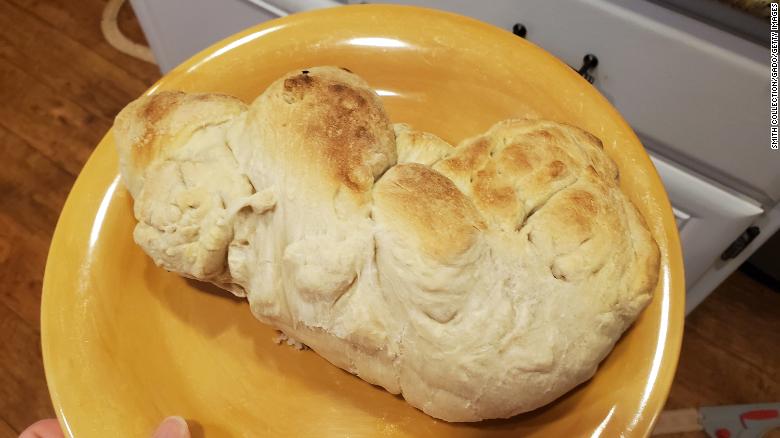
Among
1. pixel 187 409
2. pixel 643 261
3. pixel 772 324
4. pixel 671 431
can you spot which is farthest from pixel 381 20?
pixel 772 324

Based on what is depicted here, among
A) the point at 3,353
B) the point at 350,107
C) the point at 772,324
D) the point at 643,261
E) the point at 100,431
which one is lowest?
the point at 3,353

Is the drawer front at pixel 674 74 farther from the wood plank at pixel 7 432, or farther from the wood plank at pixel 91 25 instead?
the wood plank at pixel 7 432

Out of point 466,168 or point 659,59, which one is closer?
point 466,168

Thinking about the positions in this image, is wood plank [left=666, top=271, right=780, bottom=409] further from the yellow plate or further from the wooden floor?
the yellow plate

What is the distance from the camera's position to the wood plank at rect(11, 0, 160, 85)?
6.28ft

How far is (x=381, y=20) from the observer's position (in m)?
0.95

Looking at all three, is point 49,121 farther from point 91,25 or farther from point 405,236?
point 405,236

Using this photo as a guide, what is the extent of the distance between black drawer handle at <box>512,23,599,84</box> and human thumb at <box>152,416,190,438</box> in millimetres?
788

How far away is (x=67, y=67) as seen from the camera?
1915 mm

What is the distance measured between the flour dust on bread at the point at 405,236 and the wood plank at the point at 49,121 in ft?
3.93

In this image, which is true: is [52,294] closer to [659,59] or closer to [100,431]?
[100,431]

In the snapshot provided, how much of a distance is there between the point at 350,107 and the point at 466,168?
0.16 m

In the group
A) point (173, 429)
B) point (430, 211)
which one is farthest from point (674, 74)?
point (173, 429)

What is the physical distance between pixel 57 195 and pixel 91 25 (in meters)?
0.68
